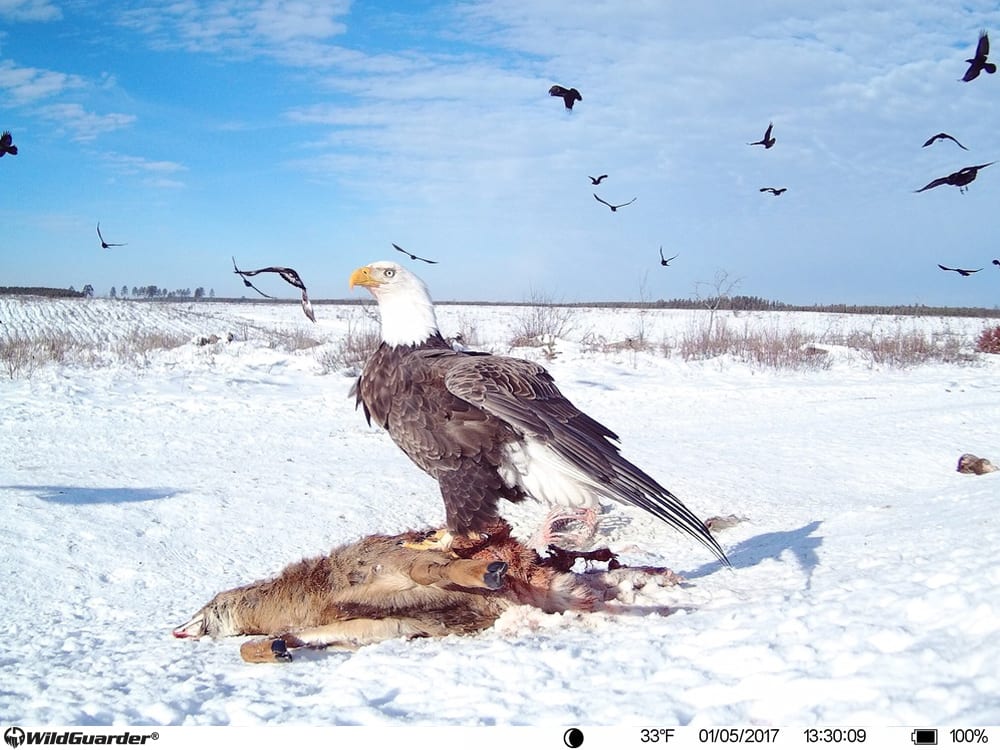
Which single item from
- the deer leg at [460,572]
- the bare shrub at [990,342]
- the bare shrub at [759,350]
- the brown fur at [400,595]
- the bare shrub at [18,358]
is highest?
the bare shrub at [990,342]

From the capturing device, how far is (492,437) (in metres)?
4.00

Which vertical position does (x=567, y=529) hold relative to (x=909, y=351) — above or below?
below

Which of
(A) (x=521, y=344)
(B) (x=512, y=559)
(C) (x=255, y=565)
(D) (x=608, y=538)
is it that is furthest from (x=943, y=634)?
(A) (x=521, y=344)

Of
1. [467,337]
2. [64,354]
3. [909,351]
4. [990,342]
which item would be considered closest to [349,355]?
[467,337]

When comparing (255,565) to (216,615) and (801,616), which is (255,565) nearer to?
(216,615)

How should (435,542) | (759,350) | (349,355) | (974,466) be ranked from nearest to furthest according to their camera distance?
1. (435,542)
2. (974,466)
3. (349,355)
4. (759,350)

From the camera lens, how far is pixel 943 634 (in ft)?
7.07

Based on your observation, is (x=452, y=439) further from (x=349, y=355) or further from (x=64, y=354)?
(x=64, y=354)

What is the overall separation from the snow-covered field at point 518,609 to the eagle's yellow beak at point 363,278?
71.6 inches

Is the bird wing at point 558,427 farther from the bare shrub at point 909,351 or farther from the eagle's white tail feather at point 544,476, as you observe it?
the bare shrub at point 909,351

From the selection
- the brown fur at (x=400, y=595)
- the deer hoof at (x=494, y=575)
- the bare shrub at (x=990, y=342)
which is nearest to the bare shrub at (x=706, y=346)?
the bare shrub at (x=990, y=342)

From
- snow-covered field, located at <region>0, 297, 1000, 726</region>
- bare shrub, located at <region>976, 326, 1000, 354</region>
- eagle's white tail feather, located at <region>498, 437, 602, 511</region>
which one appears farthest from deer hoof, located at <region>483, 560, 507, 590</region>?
bare shrub, located at <region>976, 326, 1000, 354</region>

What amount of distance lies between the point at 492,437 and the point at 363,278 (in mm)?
1556

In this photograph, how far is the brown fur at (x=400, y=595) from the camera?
3.11 meters
